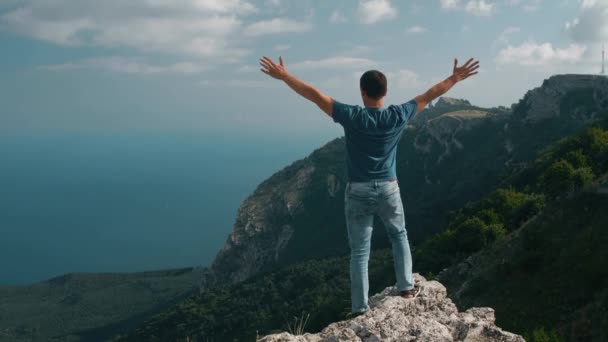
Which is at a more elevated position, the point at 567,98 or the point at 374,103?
the point at 567,98

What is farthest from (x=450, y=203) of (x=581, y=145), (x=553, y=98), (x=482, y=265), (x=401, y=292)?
(x=401, y=292)

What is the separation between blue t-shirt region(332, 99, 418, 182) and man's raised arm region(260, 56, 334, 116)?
0.63ft

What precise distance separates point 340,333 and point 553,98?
4624 inches

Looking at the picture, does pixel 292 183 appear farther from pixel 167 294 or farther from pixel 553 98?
pixel 553 98

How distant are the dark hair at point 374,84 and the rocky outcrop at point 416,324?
3.21m

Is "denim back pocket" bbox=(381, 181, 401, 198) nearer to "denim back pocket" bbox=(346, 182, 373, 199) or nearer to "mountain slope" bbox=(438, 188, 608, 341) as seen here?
"denim back pocket" bbox=(346, 182, 373, 199)

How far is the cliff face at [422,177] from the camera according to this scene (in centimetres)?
9544

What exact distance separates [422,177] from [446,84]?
125907 mm

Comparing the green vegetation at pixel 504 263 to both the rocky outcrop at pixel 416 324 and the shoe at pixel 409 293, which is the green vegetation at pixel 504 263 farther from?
the shoe at pixel 409 293

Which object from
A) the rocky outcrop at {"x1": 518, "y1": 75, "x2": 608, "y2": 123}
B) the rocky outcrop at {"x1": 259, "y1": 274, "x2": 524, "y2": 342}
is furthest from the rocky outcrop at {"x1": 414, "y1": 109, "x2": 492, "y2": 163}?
the rocky outcrop at {"x1": 259, "y1": 274, "x2": 524, "y2": 342}

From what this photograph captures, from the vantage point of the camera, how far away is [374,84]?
20.3 ft

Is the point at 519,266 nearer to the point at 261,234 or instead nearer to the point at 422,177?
the point at 422,177

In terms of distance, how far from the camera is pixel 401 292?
722cm

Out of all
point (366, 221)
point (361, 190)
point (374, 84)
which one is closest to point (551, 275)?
point (366, 221)
